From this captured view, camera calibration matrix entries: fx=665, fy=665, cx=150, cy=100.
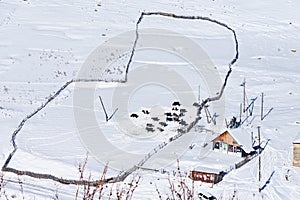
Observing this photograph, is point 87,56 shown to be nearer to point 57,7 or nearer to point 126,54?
point 126,54

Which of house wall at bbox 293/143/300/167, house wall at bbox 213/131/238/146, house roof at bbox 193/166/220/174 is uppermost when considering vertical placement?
house wall at bbox 213/131/238/146

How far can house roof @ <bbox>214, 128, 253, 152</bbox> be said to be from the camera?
807 inches

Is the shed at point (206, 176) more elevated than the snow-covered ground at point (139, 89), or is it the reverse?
the snow-covered ground at point (139, 89)

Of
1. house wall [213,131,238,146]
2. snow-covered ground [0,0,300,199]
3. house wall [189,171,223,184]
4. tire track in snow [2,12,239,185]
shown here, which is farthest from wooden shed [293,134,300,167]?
tire track in snow [2,12,239,185]

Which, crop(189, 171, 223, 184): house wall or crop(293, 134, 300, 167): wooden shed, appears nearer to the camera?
crop(189, 171, 223, 184): house wall

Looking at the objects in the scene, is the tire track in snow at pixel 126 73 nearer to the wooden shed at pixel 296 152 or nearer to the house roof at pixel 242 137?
the house roof at pixel 242 137

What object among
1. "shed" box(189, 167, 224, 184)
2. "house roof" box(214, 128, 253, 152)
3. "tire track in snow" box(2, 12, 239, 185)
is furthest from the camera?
"house roof" box(214, 128, 253, 152)

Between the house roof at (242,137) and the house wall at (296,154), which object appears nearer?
the house wall at (296,154)

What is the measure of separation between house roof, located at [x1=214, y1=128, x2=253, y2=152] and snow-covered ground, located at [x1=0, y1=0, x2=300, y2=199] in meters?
0.54

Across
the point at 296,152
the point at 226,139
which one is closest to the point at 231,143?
the point at 226,139

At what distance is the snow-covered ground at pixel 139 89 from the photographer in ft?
61.7

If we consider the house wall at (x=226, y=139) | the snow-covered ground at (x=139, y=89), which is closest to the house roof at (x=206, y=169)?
the snow-covered ground at (x=139, y=89)

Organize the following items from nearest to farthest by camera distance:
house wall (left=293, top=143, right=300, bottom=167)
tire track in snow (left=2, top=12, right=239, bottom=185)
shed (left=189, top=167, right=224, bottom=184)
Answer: tire track in snow (left=2, top=12, right=239, bottom=185), shed (left=189, top=167, right=224, bottom=184), house wall (left=293, top=143, right=300, bottom=167)

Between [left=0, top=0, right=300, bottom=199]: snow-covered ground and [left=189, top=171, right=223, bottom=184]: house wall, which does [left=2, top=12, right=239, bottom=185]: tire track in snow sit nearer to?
[left=0, top=0, right=300, bottom=199]: snow-covered ground
